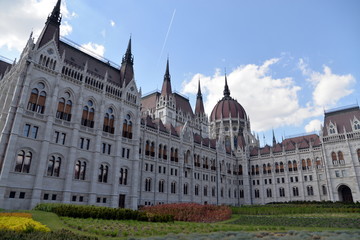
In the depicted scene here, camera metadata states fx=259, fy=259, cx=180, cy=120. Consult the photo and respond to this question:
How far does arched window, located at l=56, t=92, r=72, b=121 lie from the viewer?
128ft

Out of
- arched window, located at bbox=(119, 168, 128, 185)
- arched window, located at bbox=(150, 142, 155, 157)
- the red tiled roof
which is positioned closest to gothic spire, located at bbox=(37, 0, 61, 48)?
arched window, located at bbox=(119, 168, 128, 185)

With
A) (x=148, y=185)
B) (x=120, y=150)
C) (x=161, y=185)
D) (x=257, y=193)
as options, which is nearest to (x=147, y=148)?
(x=148, y=185)

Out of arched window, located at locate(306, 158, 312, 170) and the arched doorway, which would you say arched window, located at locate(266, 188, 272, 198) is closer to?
arched window, located at locate(306, 158, 312, 170)

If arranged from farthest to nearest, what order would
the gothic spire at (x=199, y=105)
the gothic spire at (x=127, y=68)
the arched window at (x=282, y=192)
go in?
the gothic spire at (x=199, y=105), the arched window at (x=282, y=192), the gothic spire at (x=127, y=68)

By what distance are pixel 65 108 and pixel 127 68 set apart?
17.7 m

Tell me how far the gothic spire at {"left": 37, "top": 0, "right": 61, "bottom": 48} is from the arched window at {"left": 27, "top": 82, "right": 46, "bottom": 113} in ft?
25.1

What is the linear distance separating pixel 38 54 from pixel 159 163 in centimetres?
3078

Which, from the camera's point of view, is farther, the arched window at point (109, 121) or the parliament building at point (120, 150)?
the arched window at point (109, 121)

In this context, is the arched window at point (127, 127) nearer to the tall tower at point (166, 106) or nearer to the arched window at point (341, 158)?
the tall tower at point (166, 106)

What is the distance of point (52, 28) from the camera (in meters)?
43.3

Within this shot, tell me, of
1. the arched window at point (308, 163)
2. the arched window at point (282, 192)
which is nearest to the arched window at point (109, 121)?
the arched window at point (282, 192)

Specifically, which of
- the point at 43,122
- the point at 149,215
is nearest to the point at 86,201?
the point at 43,122

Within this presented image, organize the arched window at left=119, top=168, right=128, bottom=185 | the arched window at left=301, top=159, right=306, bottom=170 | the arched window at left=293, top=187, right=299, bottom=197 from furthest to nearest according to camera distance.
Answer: the arched window at left=301, top=159, right=306, bottom=170 → the arched window at left=293, top=187, right=299, bottom=197 → the arched window at left=119, top=168, right=128, bottom=185

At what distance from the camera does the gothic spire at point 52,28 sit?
135ft
